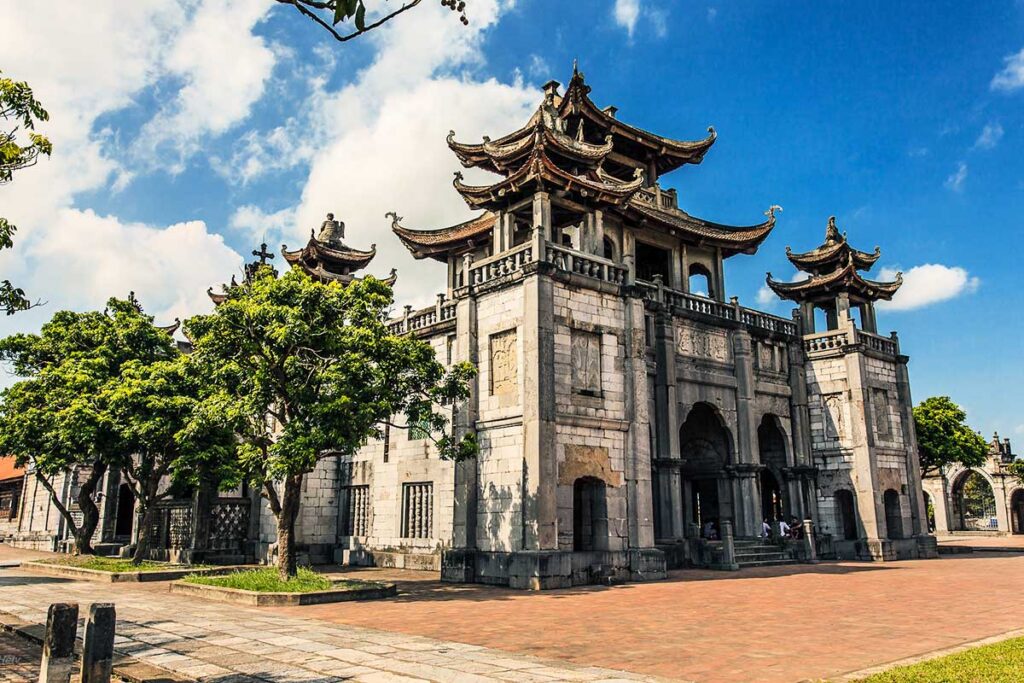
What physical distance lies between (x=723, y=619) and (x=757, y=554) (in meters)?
13.2

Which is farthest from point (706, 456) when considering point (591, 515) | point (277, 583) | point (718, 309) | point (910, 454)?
point (277, 583)

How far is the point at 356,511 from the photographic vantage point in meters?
26.2

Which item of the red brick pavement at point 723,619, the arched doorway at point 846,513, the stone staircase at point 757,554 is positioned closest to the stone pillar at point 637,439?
the red brick pavement at point 723,619

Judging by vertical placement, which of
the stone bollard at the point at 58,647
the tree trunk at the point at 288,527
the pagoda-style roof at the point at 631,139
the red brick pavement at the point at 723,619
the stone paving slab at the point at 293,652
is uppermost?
the pagoda-style roof at the point at 631,139

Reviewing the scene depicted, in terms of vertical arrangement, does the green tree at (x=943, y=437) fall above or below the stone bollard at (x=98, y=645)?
above

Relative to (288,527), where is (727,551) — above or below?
below

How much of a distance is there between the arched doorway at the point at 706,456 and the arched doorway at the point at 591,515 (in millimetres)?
7768

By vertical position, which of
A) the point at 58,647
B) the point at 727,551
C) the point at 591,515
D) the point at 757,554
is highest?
the point at 591,515

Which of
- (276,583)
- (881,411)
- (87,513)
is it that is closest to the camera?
(276,583)

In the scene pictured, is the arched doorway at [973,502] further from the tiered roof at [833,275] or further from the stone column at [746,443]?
the stone column at [746,443]

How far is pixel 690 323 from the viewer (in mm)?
26172

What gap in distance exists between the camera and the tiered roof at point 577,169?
21.0 meters

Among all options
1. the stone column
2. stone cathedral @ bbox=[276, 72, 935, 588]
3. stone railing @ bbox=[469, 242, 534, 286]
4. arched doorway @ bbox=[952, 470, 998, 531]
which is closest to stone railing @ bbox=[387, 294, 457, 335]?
stone cathedral @ bbox=[276, 72, 935, 588]

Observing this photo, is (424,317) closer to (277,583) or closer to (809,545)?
(277,583)
